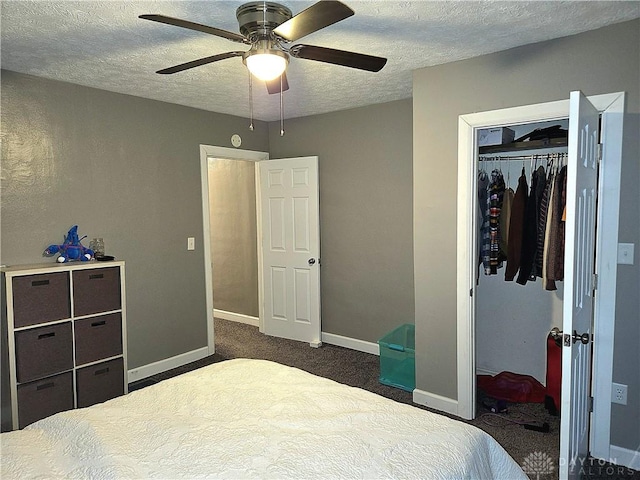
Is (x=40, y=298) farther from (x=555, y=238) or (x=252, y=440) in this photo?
(x=555, y=238)

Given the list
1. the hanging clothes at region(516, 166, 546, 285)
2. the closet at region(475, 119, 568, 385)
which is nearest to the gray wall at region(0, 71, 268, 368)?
the closet at region(475, 119, 568, 385)

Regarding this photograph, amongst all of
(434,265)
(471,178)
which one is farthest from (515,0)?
(434,265)

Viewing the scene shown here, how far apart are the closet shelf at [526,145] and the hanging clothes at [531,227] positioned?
0.18m

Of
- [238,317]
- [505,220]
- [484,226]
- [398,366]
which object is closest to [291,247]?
[238,317]

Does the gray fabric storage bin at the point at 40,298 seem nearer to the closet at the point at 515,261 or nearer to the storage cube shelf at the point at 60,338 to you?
the storage cube shelf at the point at 60,338

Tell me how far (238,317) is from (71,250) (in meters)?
2.71

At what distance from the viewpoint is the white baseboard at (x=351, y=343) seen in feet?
14.2

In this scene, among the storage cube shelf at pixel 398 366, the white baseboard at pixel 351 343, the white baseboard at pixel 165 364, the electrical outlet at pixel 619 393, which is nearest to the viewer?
the electrical outlet at pixel 619 393

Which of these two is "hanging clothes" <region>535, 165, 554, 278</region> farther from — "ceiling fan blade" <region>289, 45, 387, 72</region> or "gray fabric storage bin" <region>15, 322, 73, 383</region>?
"gray fabric storage bin" <region>15, 322, 73, 383</region>

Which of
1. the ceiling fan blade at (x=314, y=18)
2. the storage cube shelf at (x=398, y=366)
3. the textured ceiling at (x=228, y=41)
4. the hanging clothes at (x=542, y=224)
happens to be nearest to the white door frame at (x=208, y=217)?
the textured ceiling at (x=228, y=41)

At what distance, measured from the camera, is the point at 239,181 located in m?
5.47

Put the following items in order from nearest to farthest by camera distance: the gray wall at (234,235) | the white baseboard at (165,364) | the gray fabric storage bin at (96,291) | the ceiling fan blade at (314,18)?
the ceiling fan blade at (314,18) < the gray fabric storage bin at (96,291) < the white baseboard at (165,364) < the gray wall at (234,235)

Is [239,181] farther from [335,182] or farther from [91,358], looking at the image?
[91,358]

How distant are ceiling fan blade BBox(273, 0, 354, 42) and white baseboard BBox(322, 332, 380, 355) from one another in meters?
3.22
